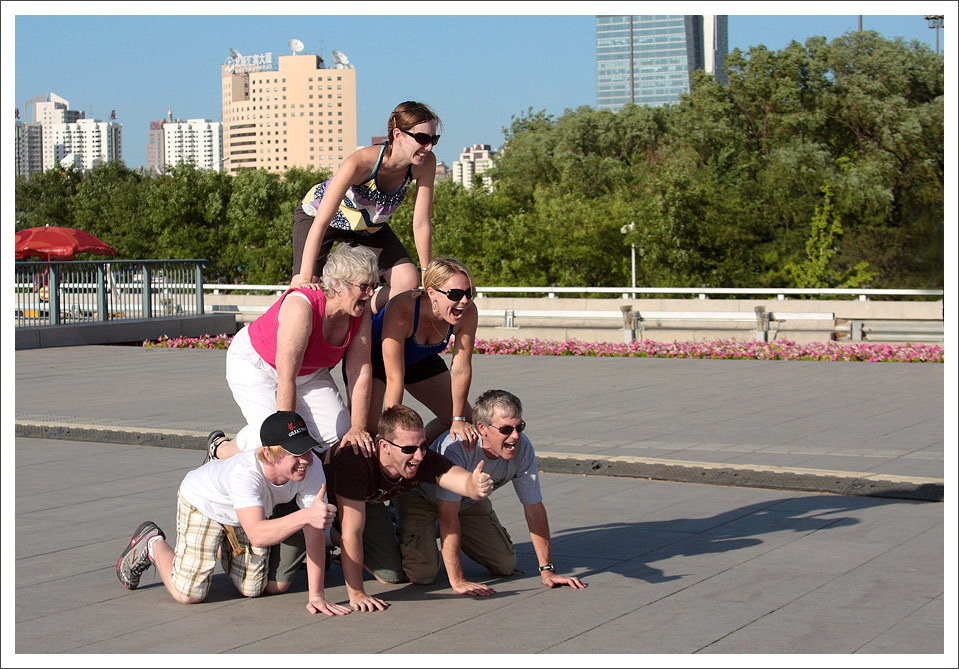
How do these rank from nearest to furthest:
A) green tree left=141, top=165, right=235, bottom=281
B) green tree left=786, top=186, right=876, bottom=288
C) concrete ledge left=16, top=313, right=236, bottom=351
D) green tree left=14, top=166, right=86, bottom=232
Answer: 1. concrete ledge left=16, top=313, right=236, bottom=351
2. green tree left=786, top=186, right=876, bottom=288
3. green tree left=141, top=165, right=235, bottom=281
4. green tree left=14, top=166, right=86, bottom=232

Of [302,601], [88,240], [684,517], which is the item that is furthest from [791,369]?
[88,240]

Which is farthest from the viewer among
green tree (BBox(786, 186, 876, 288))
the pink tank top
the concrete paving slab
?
green tree (BBox(786, 186, 876, 288))

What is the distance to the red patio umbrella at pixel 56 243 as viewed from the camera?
2953 centimetres

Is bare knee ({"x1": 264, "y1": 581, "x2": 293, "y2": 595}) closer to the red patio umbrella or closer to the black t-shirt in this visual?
the black t-shirt

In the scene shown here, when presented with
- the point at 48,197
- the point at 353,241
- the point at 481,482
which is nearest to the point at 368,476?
the point at 481,482

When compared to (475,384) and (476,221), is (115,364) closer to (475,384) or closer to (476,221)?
(475,384)

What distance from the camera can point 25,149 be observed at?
547 feet

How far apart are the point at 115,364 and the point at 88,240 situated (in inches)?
546

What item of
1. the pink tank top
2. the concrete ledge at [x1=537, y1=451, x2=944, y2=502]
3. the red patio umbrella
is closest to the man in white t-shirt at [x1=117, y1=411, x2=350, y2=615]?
the pink tank top

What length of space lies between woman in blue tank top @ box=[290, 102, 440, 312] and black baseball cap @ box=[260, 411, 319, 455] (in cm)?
72

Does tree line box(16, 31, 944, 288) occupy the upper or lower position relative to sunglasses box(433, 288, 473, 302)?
upper

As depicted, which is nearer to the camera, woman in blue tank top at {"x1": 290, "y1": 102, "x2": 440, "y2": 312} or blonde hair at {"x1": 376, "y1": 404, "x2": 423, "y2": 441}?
blonde hair at {"x1": 376, "y1": 404, "x2": 423, "y2": 441}

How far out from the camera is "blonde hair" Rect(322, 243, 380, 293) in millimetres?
5199

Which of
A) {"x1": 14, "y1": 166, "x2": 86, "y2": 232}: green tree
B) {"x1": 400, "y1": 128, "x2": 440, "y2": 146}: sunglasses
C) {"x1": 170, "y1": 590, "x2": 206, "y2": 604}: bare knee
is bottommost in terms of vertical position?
{"x1": 170, "y1": 590, "x2": 206, "y2": 604}: bare knee
